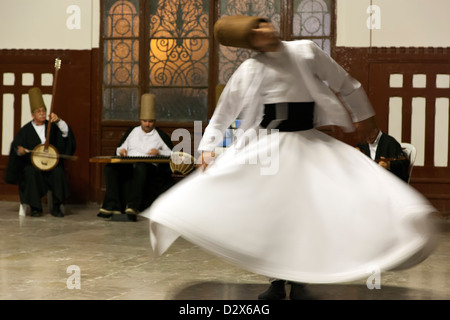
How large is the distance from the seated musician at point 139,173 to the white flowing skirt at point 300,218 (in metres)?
3.78

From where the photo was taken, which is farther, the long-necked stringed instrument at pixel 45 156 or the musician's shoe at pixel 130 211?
the long-necked stringed instrument at pixel 45 156

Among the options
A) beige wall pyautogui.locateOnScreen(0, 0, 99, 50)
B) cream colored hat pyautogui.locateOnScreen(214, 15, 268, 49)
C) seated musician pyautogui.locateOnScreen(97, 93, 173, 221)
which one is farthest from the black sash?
beige wall pyautogui.locateOnScreen(0, 0, 99, 50)

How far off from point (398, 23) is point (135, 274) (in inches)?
177

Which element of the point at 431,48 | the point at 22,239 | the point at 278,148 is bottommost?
the point at 22,239

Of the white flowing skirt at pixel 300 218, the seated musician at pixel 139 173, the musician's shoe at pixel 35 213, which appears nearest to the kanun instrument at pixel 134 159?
the seated musician at pixel 139 173

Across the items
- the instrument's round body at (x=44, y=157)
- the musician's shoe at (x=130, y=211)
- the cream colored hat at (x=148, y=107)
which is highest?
the cream colored hat at (x=148, y=107)

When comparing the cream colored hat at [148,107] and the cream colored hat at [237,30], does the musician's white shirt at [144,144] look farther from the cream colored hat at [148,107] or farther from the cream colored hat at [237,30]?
the cream colored hat at [237,30]

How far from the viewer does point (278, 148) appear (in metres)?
3.18

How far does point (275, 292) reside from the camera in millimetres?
3439

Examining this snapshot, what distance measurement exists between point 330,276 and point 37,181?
4726 mm

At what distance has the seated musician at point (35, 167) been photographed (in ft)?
22.7

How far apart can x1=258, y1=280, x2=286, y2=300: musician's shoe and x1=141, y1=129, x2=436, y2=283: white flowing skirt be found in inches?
21.2

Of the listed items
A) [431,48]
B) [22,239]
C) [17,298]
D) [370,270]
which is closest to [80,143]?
[22,239]

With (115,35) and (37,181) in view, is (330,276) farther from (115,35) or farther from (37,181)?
(115,35)
